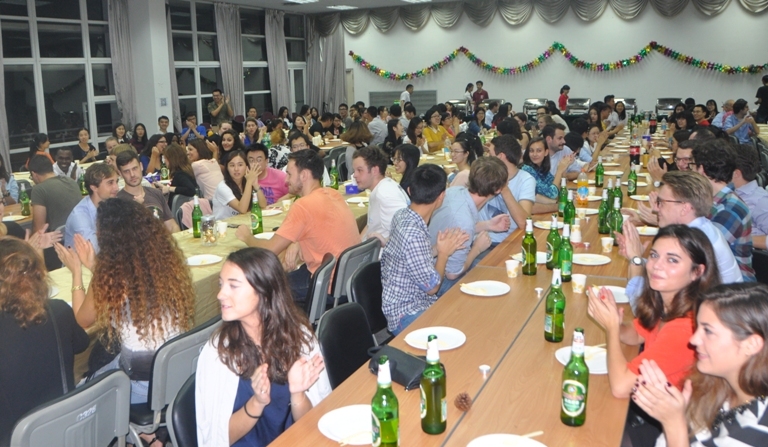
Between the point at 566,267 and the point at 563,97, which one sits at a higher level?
the point at 563,97

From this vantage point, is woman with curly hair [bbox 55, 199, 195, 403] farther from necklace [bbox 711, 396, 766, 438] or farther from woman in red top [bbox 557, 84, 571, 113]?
woman in red top [bbox 557, 84, 571, 113]

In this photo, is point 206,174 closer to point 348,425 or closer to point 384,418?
point 348,425

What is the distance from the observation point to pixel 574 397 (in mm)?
2016

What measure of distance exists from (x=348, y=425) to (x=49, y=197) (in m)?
4.42

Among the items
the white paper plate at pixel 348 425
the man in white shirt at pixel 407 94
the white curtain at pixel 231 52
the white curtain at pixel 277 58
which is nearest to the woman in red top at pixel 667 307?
the white paper plate at pixel 348 425

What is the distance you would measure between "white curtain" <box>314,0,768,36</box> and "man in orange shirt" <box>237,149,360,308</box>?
45.3 ft

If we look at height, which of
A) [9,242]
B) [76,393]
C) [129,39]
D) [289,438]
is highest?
[129,39]

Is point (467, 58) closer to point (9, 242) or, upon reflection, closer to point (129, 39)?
point (129, 39)

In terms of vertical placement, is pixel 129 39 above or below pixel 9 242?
above

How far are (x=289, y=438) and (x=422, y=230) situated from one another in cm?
156

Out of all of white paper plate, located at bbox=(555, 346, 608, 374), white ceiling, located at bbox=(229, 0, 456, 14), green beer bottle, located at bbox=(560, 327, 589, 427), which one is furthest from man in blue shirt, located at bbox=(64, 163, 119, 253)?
white ceiling, located at bbox=(229, 0, 456, 14)

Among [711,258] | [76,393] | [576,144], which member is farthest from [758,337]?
[576,144]

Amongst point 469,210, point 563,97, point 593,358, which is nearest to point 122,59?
point 563,97

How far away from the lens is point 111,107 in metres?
12.8
